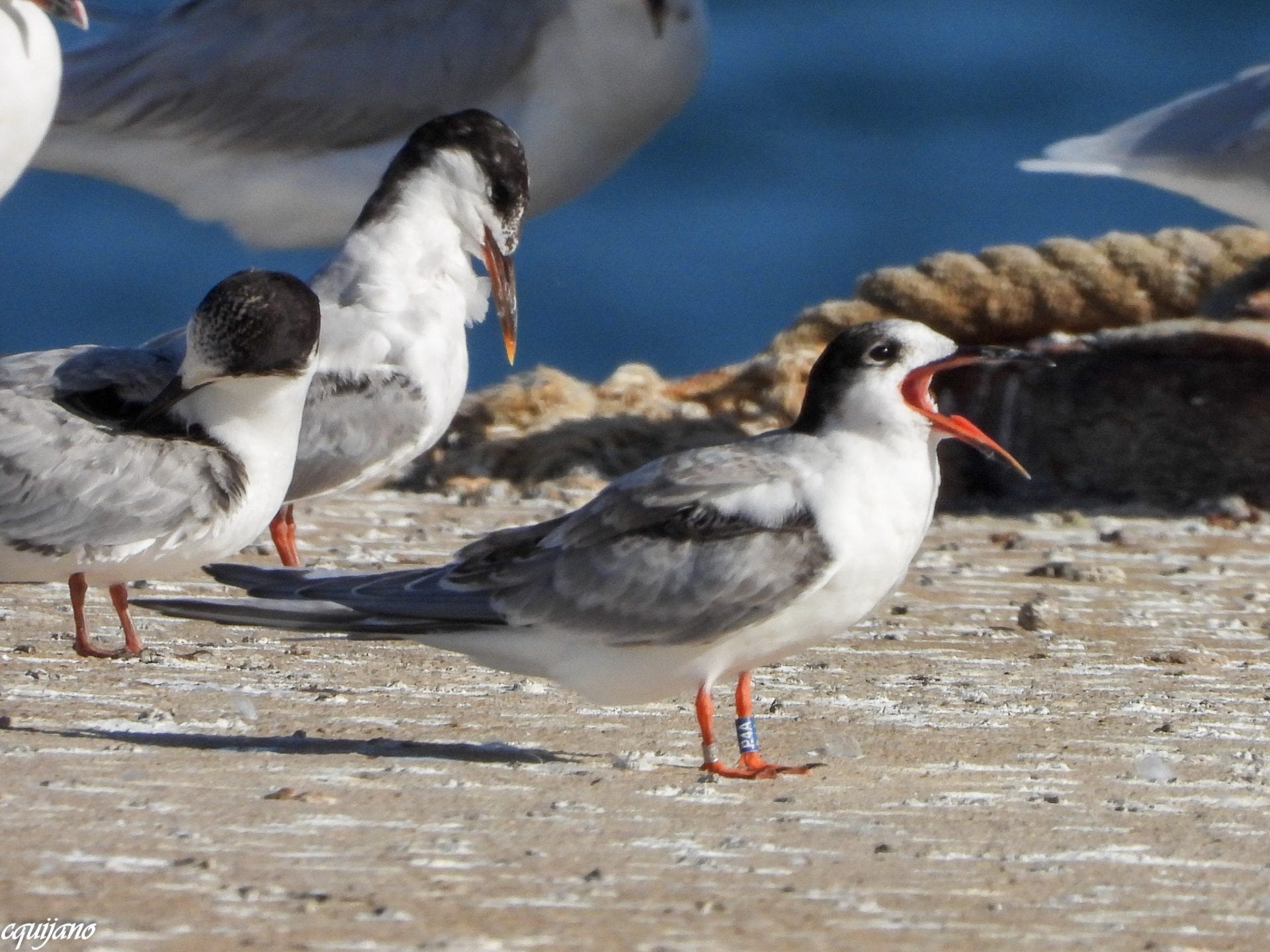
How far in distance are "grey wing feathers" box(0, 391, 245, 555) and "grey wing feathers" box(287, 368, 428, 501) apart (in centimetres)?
80

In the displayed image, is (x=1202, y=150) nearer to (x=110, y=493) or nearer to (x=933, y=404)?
(x=933, y=404)

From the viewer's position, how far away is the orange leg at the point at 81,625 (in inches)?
→ 133

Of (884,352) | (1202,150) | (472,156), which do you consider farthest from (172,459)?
(1202,150)

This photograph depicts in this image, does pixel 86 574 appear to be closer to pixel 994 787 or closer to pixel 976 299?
pixel 994 787

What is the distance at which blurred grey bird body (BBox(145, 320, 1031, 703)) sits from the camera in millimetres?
2875

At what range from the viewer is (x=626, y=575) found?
2920 mm

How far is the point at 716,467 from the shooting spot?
2945mm

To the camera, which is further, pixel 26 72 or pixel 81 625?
pixel 26 72

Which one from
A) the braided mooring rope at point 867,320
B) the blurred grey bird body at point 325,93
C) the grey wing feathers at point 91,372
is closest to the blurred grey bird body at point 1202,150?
the braided mooring rope at point 867,320

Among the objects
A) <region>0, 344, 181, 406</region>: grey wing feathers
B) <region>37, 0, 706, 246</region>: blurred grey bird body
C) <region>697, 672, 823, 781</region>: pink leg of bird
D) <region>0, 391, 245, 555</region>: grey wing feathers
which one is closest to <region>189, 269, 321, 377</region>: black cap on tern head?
<region>0, 391, 245, 555</region>: grey wing feathers

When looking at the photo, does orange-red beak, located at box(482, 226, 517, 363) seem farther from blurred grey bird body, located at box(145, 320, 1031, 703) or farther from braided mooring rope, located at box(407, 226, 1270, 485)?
blurred grey bird body, located at box(145, 320, 1031, 703)

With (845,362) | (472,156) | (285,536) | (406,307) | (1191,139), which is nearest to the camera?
(845,362)

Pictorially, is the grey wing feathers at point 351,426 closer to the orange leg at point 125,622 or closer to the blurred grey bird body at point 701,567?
the orange leg at point 125,622

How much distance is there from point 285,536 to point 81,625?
0.89m
